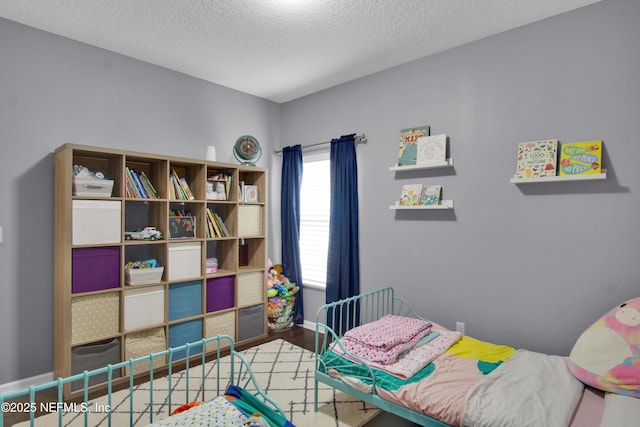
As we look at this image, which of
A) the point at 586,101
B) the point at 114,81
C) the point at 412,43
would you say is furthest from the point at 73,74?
the point at 586,101

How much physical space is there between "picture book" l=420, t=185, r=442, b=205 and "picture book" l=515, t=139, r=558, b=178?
24.4 inches

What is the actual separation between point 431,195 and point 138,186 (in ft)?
7.92

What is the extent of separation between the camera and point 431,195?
9.92ft

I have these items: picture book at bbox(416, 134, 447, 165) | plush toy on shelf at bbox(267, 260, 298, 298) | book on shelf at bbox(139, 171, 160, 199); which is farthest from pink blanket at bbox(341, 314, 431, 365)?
book on shelf at bbox(139, 171, 160, 199)

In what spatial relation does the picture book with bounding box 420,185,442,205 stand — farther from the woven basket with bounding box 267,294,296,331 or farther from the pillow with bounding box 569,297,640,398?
the woven basket with bounding box 267,294,296,331

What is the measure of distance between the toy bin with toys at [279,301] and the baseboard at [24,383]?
1922mm

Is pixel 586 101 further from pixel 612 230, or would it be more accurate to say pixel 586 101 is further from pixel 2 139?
pixel 2 139

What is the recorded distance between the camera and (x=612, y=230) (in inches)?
88.5

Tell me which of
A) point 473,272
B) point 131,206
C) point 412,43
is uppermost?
point 412,43

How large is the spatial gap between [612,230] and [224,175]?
317cm

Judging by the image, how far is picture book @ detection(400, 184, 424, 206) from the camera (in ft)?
10.1

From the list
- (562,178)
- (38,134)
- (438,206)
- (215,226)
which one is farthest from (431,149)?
(38,134)

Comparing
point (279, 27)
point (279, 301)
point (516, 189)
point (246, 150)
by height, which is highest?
point (279, 27)

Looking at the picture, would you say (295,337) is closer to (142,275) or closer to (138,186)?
(142,275)
